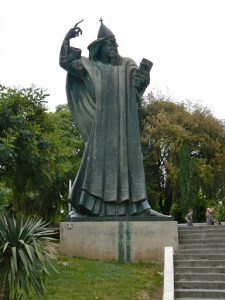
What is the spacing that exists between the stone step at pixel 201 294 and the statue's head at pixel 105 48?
699 cm

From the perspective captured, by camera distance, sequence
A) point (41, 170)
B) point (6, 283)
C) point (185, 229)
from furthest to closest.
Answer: point (41, 170), point (185, 229), point (6, 283)

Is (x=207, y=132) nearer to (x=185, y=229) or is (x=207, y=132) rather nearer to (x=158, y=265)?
(x=185, y=229)

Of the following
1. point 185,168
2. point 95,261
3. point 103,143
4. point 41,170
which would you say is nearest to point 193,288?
point 95,261

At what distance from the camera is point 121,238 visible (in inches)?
456

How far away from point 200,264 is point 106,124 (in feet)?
15.1

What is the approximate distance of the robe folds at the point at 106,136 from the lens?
1223 centimetres

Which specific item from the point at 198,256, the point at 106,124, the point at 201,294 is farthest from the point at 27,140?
the point at 201,294

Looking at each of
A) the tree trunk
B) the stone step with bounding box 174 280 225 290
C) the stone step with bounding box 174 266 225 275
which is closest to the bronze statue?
the stone step with bounding box 174 266 225 275

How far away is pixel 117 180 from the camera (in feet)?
40.4

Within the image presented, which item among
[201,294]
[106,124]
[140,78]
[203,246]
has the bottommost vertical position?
[201,294]

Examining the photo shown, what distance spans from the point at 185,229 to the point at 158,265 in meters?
3.00

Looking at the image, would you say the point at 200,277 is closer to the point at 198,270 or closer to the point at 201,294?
the point at 198,270

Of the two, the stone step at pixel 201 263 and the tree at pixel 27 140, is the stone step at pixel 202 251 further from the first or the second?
the tree at pixel 27 140

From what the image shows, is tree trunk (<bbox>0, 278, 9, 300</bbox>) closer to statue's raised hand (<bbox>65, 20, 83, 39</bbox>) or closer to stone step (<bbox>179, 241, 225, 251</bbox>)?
stone step (<bbox>179, 241, 225, 251</bbox>)
